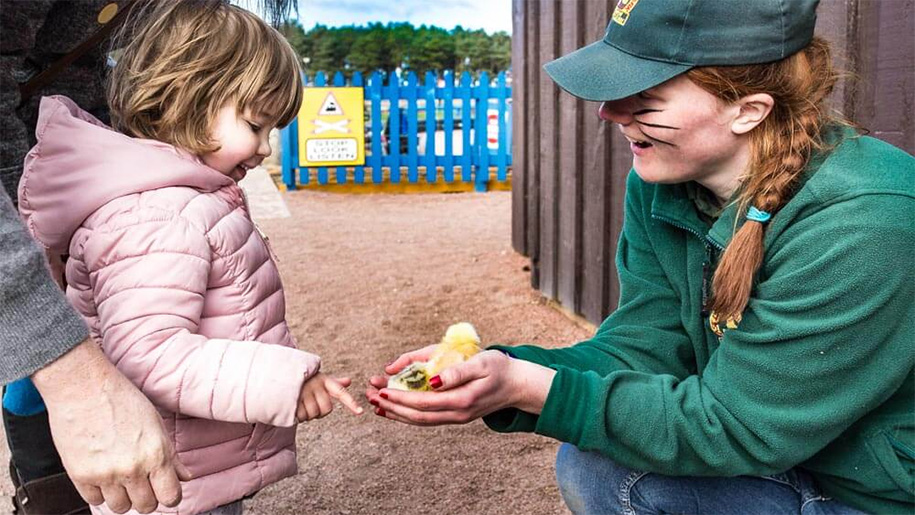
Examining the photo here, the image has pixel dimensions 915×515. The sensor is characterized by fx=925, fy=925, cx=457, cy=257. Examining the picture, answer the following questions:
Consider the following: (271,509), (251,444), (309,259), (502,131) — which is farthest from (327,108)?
(251,444)

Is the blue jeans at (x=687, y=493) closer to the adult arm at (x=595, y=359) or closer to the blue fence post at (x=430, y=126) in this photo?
the adult arm at (x=595, y=359)

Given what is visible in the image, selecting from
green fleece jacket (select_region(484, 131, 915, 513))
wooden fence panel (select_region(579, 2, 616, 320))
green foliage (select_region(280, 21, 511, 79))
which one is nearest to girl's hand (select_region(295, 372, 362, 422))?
green fleece jacket (select_region(484, 131, 915, 513))

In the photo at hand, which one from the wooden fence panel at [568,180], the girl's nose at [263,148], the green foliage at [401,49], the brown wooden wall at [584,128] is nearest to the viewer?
the girl's nose at [263,148]

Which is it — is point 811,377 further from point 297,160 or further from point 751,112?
point 297,160

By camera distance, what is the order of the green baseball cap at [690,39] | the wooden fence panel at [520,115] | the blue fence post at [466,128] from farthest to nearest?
the blue fence post at [466,128] < the wooden fence panel at [520,115] < the green baseball cap at [690,39]

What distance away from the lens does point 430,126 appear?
465 inches

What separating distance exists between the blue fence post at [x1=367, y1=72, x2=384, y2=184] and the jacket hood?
9794 mm

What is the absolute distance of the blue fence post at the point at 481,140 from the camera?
1189 centimetres

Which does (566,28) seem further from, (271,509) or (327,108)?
(327,108)

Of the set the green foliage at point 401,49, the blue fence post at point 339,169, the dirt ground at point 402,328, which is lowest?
the dirt ground at point 402,328

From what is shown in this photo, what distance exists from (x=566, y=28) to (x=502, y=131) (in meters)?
7.19

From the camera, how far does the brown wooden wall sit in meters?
2.48

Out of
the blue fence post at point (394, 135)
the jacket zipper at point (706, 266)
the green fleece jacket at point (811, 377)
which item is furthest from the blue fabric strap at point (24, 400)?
the blue fence post at point (394, 135)

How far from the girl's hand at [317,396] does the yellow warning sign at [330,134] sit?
9965mm
